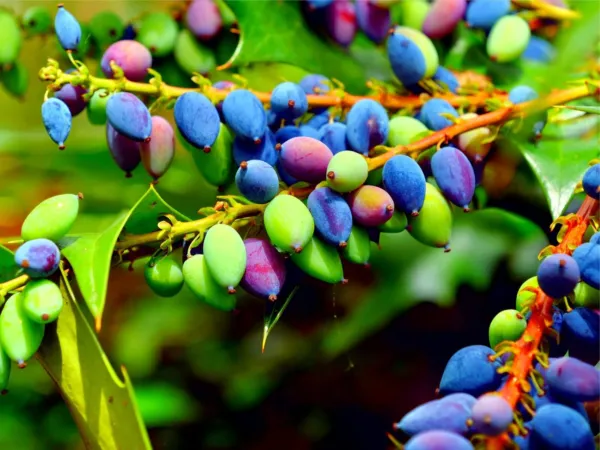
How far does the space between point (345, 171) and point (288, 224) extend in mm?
49

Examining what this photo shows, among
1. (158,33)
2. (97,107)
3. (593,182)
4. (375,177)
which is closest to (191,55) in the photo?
(158,33)

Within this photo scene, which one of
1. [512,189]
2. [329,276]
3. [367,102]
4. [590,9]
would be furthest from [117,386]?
[590,9]

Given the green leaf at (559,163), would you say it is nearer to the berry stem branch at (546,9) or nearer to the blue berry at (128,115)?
the berry stem branch at (546,9)

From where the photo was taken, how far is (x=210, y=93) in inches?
22.7

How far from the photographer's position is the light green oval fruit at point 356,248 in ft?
1.68

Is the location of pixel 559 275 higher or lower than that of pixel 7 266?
higher

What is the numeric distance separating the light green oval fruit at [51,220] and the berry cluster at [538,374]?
0.25 metres

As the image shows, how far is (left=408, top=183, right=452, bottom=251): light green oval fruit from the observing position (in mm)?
534

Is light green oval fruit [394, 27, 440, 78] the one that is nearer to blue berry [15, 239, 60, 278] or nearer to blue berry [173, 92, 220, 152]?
blue berry [173, 92, 220, 152]

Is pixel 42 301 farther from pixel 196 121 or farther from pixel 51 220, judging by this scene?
pixel 196 121

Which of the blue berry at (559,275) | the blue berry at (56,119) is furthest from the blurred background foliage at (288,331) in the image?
the blue berry at (559,275)

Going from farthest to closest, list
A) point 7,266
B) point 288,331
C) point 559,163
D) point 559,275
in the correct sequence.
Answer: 1. point 288,331
2. point 559,163
3. point 7,266
4. point 559,275

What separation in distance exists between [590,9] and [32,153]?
0.60 metres

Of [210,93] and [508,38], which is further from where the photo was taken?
[508,38]
